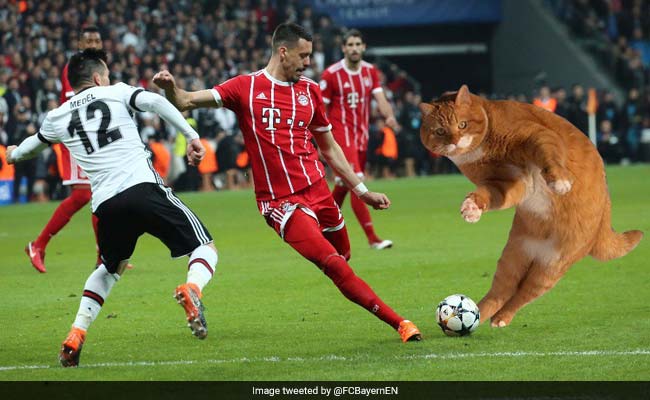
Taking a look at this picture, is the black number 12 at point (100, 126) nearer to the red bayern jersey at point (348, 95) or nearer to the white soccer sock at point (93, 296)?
the white soccer sock at point (93, 296)

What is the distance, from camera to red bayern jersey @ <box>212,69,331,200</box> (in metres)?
7.91

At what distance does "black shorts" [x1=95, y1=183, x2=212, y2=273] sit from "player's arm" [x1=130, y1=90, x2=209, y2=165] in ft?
1.01

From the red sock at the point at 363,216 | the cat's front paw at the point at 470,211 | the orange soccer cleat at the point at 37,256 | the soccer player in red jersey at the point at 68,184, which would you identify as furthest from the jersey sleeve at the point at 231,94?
the red sock at the point at 363,216

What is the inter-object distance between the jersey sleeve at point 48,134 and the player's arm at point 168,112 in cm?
55

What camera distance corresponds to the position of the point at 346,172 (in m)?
8.11

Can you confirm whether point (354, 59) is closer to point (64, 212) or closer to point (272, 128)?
point (64, 212)

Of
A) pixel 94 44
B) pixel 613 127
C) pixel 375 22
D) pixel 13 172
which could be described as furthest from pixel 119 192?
pixel 375 22

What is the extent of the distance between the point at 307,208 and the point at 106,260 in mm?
1406

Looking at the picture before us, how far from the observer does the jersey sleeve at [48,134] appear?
23.9ft

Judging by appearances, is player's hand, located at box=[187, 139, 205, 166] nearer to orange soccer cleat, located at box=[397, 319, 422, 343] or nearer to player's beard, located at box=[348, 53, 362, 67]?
orange soccer cleat, located at box=[397, 319, 422, 343]

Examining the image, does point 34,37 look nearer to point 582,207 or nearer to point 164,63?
point 164,63

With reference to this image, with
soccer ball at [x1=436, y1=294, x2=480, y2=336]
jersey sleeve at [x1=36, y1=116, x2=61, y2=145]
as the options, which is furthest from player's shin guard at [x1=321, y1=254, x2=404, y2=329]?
jersey sleeve at [x1=36, y1=116, x2=61, y2=145]

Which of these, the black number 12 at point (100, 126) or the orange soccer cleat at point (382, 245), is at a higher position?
the black number 12 at point (100, 126)

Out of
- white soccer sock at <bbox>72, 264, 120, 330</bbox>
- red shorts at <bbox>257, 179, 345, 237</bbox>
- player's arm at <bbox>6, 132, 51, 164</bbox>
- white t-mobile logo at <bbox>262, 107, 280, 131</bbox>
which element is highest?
player's arm at <bbox>6, 132, 51, 164</bbox>
